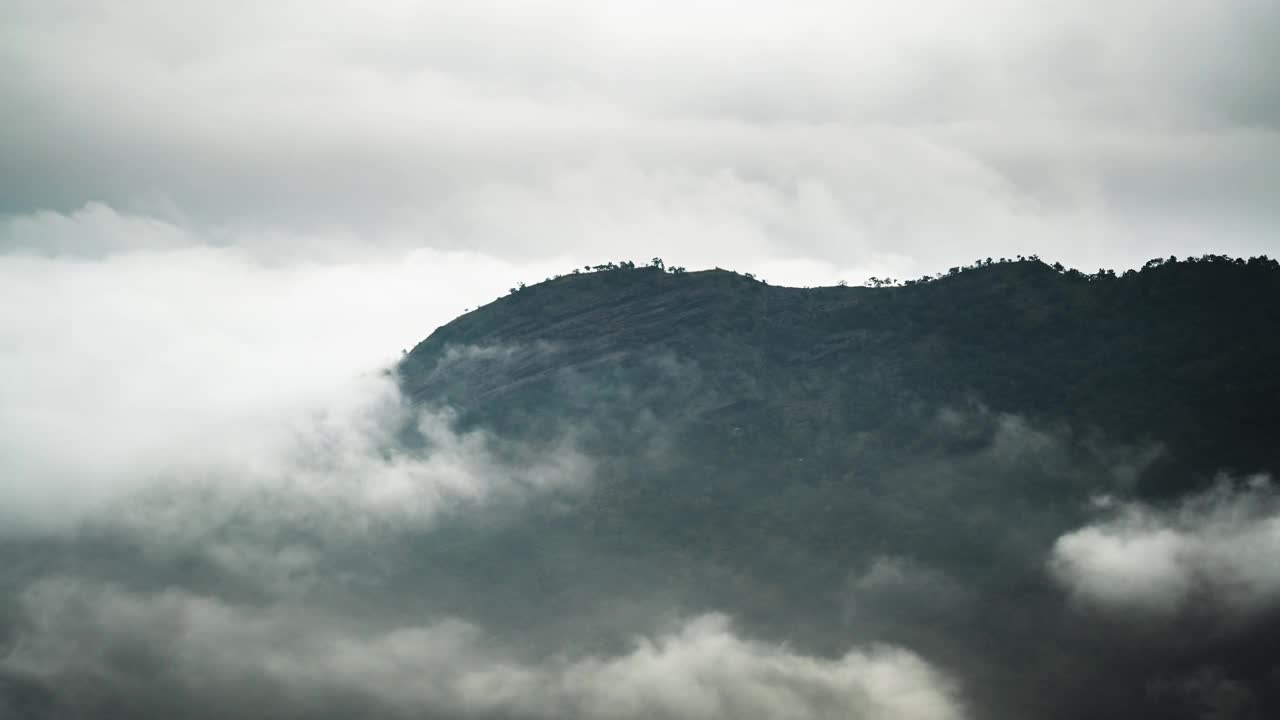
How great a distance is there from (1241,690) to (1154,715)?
1289 centimetres

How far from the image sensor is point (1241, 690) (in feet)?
653

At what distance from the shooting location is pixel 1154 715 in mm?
199875
